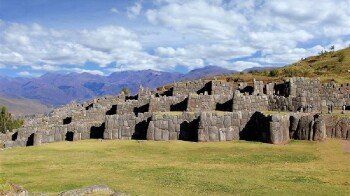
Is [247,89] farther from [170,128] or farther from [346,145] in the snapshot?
[346,145]

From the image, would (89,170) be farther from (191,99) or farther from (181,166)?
(191,99)

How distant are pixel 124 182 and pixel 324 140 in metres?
16.1

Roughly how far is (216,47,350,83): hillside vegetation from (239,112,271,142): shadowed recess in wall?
99.5 ft

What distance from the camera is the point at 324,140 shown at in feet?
107

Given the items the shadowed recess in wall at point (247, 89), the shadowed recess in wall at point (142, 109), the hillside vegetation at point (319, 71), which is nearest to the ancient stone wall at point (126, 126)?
the shadowed recess in wall at point (142, 109)

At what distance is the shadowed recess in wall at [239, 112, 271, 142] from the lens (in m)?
34.3

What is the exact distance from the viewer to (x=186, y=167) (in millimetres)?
27219

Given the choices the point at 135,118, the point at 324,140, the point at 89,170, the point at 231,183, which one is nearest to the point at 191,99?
the point at 135,118

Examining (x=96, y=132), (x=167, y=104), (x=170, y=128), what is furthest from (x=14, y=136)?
(x=170, y=128)

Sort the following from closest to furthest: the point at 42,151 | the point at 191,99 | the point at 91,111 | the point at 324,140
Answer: the point at 324,140 < the point at 42,151 < the point at 191,99 < the point at 91,111

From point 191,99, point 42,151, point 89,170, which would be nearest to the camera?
point 89,170

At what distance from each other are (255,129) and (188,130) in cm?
540

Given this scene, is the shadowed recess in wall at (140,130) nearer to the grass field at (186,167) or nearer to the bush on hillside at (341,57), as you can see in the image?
the grass field at (186,167)

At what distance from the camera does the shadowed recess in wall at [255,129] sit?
34344 millimetres
